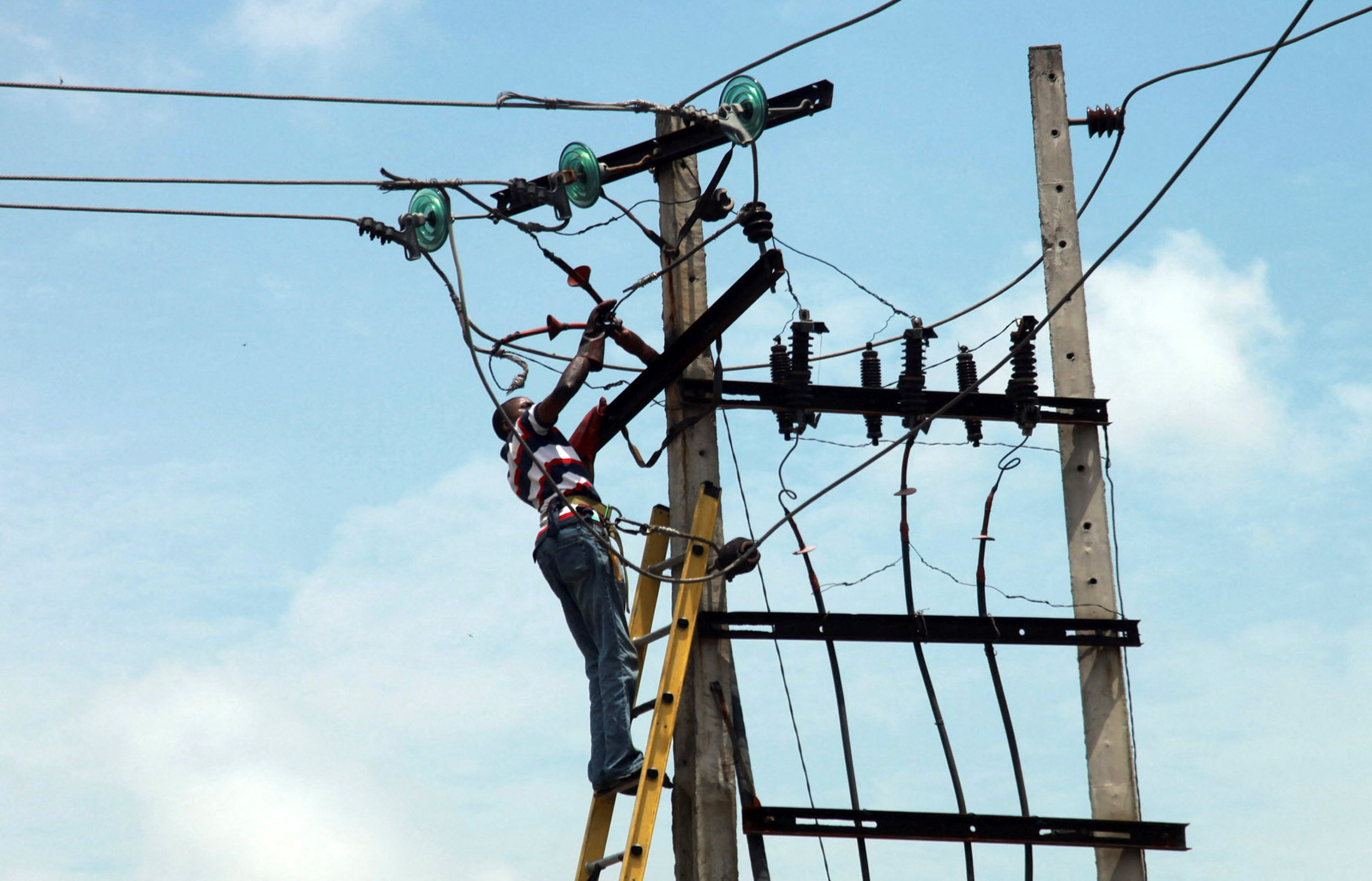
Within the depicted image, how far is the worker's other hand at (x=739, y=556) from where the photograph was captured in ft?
27.8

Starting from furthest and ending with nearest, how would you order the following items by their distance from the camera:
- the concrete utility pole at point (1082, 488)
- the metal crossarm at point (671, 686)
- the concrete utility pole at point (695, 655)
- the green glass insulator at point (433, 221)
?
the concrete utility pole at point (1082, 488) → the concrete utility pole at point (695, 655) → the green glass insulator at point (433, 221) → the metal crossarm at point (671, 686)

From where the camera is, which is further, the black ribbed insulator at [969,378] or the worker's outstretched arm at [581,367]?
the black ribbed insulator at [969,378]

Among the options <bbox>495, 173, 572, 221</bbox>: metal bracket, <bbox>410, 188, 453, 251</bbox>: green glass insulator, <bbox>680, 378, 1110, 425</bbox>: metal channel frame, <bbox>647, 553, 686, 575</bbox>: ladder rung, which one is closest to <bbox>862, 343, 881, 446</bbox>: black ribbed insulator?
<bbox>680, 378, 1110, 425</bbox>: metal channel frame

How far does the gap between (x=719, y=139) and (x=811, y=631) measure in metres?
2.71

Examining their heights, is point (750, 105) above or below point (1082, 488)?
above

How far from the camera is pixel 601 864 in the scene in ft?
26.1

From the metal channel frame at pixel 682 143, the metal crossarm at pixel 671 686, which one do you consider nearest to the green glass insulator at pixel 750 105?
the metal channel frame at pixel 682 143

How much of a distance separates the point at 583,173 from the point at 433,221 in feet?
2.89

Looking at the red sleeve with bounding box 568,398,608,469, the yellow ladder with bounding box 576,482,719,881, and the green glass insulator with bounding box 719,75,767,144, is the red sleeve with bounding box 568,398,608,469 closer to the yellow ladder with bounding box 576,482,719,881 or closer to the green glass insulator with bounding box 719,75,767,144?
the yellow ladder with bounding box 576,482,719,881

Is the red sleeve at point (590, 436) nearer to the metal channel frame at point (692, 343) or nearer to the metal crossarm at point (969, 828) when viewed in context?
the metal channel frame at point (692, 343)

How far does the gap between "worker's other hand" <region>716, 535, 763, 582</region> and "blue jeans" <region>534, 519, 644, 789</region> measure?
1.86 feet

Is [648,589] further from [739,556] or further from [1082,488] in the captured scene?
[1082,488]

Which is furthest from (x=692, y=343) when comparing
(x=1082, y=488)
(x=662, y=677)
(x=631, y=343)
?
(x=1082, y=488)

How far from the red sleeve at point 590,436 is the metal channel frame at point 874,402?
484 mm
